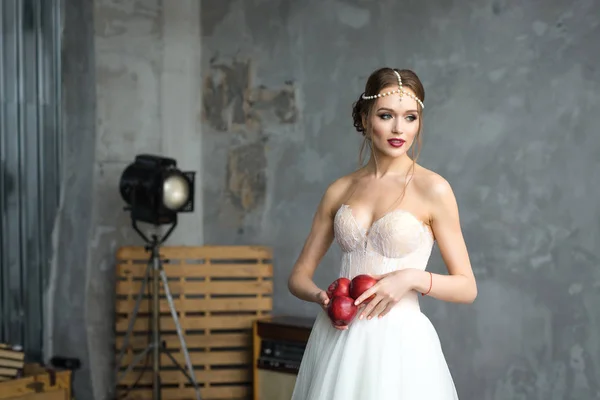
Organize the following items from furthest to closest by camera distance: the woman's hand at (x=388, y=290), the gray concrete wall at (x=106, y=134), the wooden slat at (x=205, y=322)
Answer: the gray concrete wall at (x=106, y=134) < the wooden slat at (x=205, y=322) < the woman's hand at (x=388, y=290)

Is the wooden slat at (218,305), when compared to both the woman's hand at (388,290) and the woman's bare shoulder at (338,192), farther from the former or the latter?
the woman's hand at (388,290)

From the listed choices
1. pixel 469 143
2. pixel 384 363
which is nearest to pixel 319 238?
pixel 384 363

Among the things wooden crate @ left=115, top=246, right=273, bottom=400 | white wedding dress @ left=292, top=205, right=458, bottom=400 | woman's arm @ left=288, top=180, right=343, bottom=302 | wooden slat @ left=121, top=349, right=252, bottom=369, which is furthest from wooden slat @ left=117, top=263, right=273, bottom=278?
white wedding dress @ left=292, top=205, right=458, bottom=400

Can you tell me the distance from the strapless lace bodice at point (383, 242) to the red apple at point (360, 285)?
0.49ft

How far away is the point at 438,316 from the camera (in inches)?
188

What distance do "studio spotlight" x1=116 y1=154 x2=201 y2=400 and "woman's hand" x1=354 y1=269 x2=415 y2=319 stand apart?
2.71 metres

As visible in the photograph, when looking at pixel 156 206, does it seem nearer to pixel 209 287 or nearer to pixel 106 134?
pixel 209 287

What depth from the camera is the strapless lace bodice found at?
2.45 meters

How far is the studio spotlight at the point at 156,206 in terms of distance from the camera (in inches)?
192

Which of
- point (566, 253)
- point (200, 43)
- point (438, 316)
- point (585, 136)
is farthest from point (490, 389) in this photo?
point (200, 43)

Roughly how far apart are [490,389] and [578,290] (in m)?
0.77

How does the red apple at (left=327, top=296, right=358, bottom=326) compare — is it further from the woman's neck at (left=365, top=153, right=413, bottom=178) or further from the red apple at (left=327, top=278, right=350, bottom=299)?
the woman's neck at (left=365, top=153, right=413, bottom=178)

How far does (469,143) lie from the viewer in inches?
183

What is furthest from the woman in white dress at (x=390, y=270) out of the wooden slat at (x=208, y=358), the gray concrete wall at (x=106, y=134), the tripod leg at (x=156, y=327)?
the gray concrete wall at (x=106, y=134)
